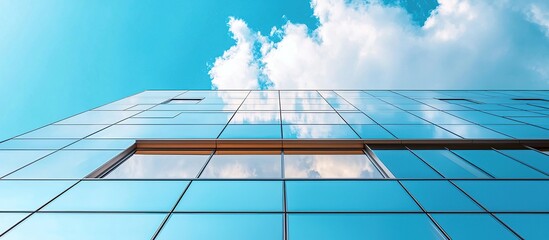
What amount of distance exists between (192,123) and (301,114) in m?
4.78

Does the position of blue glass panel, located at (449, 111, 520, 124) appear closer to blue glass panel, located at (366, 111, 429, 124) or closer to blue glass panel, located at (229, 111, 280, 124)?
blue glass panel, located at (366, 111, 429, 124)

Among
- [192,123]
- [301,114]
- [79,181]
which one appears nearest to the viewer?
[79,181]

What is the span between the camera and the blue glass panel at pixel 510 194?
5.90 m

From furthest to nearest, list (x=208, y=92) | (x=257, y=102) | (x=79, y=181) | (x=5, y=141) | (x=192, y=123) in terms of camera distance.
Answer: (x=208, y=92) < (x=257, y=102) < (x=192, y=123) < (x=5, y=141) < (x=79, y=181)

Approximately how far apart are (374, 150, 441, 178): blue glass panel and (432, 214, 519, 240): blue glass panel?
1724 mm

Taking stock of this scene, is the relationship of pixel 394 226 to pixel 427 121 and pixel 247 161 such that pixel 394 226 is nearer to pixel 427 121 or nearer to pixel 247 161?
pixel 247 161

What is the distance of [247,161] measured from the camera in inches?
333

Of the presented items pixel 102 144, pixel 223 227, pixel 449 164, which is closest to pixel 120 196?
pixel 223 227

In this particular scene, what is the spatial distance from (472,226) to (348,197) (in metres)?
2.35

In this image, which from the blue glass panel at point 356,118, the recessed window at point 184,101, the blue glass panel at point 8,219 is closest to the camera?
the blue glass panel at point 8,219

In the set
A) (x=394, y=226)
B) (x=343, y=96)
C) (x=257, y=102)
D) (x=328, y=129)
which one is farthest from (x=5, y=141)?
(x=343, y=96)

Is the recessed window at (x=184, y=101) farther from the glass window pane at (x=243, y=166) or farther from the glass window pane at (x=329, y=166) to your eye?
the glass window pane at (x=329, y=166)

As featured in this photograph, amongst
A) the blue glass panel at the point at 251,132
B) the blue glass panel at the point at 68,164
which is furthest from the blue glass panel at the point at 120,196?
the blue glass panel at the point at 251,132

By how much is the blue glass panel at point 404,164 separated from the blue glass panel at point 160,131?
5.69 metres
